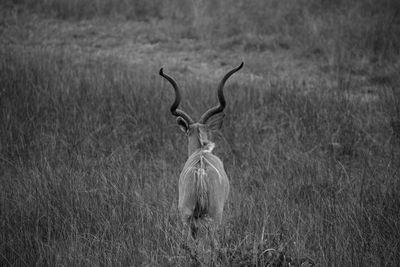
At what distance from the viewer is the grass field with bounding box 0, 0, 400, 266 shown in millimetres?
3721

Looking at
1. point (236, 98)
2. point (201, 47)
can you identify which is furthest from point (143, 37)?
point (236, 98)

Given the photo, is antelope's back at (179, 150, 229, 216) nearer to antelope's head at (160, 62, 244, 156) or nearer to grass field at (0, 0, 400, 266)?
grass field at (0, 0, 400, 266)

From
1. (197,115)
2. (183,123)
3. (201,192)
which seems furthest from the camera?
(197,115)

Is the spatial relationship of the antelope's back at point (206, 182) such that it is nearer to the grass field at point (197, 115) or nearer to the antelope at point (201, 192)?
the antelope at point (201, 192)

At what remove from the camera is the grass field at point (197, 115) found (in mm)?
3721

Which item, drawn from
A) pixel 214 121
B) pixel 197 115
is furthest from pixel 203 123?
pixel 197 115

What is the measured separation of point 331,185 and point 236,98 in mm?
2889

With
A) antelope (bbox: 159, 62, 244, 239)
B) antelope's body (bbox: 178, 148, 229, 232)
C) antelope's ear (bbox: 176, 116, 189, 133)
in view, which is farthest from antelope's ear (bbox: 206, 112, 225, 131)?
antelope's body (bbox: 178, 148, 229, 232)

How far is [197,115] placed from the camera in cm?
703

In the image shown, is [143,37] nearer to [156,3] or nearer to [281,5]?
[156,3]

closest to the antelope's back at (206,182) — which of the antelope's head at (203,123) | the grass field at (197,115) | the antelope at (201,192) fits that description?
the antelope at (201,192)

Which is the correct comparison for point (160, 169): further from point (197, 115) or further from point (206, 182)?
point (206, 182)

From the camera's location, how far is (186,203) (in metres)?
3.57

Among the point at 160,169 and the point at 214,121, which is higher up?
the point at 214,121
